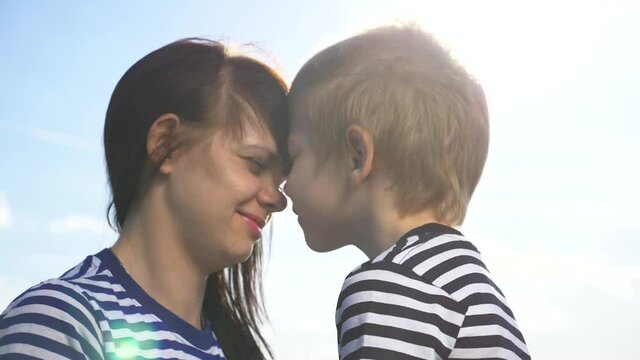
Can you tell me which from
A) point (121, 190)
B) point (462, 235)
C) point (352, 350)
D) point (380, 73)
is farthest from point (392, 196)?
point (121, 190)

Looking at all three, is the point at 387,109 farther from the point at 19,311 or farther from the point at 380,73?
the point at 19,311

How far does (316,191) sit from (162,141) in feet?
2.50

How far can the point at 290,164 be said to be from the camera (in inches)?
157

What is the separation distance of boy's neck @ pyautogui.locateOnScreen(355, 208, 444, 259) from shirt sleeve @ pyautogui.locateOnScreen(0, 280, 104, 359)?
1.20 meters

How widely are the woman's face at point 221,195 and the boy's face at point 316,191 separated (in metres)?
0.15

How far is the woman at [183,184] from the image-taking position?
3.54m

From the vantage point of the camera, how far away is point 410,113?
3.48m

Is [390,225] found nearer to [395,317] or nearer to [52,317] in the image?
[395,317]

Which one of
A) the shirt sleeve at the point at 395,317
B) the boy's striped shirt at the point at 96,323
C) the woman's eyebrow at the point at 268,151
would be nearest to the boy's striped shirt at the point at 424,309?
the shirt sleeve at the point at 395,317

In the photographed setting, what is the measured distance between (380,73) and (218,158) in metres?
0.85

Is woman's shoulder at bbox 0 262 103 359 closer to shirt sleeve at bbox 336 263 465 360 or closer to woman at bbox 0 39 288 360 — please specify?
woman at bbox 0 39 288 360

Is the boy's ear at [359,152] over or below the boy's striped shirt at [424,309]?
over

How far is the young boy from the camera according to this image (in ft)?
9.50

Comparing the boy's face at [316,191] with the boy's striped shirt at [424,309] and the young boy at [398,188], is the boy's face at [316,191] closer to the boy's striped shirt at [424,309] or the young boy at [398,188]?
the young boy at [398,188]
